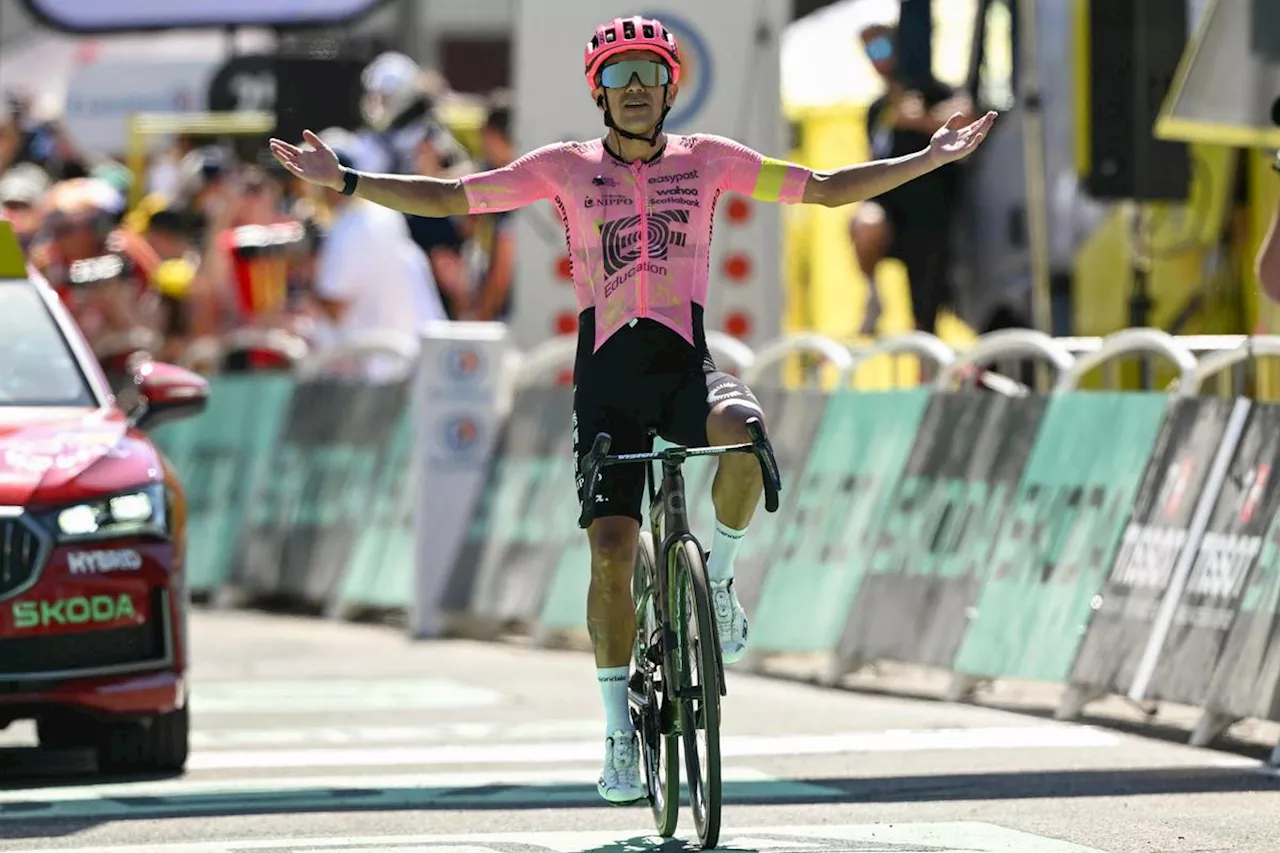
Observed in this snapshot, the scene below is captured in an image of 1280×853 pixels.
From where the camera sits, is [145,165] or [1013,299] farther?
[145,165]

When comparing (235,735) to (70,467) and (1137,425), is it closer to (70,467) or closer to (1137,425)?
(70,467)

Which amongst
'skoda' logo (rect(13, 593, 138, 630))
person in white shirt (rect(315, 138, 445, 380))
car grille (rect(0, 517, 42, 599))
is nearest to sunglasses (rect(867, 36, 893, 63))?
person in white shirt (rect(315, 138, 445, 380))

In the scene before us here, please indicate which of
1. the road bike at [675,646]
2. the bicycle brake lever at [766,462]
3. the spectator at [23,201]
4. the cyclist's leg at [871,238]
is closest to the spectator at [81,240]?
the spectator at [23,201]

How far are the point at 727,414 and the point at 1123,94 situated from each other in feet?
26.7

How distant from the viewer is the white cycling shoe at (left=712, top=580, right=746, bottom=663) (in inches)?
350

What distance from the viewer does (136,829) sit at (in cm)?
952

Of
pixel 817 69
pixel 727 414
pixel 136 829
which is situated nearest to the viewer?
pixel 727 414

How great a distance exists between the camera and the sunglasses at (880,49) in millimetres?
18078

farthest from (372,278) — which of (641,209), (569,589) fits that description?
(641,209)

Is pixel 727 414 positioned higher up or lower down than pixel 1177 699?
higher up

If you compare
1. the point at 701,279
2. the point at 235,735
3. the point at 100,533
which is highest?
the point at 701,279

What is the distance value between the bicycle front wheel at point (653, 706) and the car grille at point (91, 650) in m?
2.31

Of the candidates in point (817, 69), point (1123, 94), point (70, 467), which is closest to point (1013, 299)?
point (1123, 94)

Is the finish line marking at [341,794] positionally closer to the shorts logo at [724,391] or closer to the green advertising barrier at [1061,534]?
the shorts logo at [724,391]
